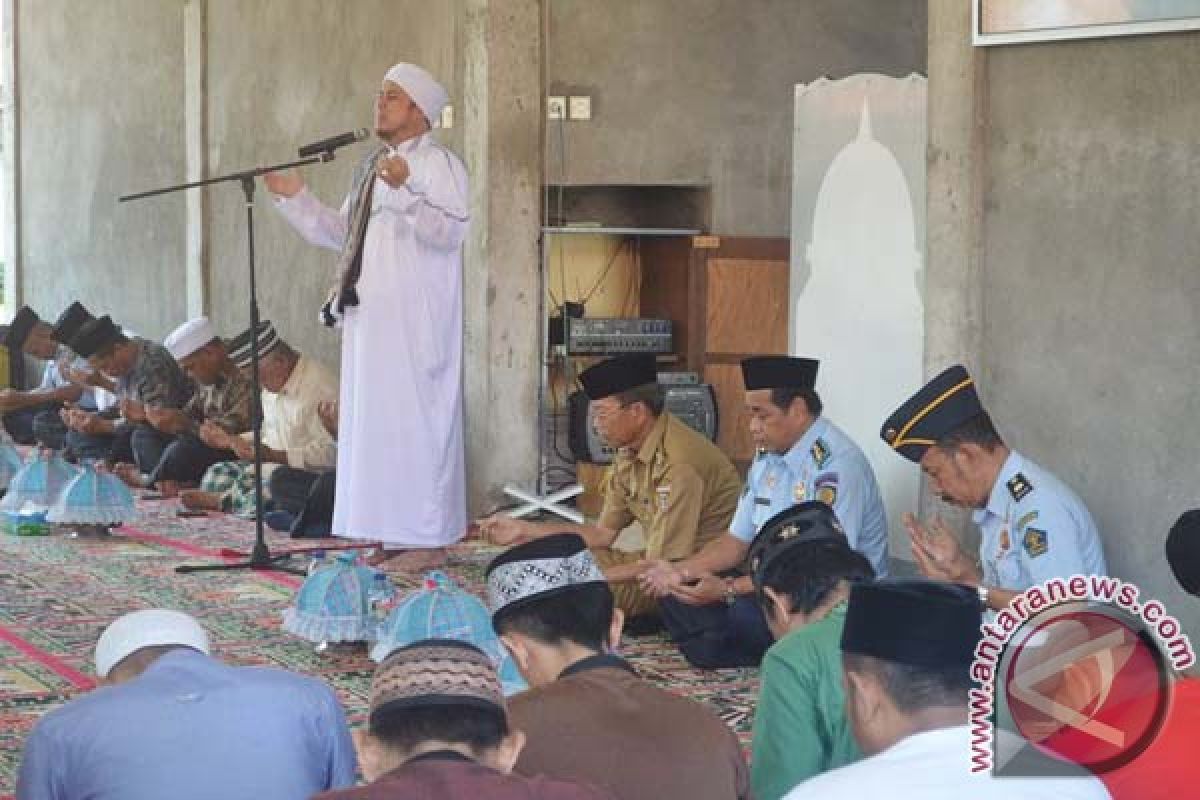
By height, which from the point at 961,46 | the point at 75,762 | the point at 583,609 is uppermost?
the point at 961,46

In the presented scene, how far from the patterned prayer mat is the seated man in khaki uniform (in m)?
0.29

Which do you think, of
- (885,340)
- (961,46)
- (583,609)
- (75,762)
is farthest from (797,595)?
(885,340)

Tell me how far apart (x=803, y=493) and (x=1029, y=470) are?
3.05 feet

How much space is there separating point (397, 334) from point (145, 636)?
4012 mm

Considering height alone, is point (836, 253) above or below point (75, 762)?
above

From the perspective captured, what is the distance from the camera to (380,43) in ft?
30.9

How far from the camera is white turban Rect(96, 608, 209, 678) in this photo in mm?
3018

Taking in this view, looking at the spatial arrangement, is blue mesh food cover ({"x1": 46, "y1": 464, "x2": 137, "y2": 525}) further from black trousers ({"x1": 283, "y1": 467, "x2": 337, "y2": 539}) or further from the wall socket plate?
the wall socket plate

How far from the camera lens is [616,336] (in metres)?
9.05

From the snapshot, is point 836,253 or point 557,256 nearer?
point 836,253

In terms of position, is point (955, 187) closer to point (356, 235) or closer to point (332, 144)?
point (332, 144)

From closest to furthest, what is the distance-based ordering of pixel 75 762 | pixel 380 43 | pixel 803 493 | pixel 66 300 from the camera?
pixel 75 762, pixel 803 493, pixel 380 43, pixel 66 300

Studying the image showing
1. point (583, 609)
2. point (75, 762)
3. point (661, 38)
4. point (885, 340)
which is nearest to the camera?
point (75, 762)

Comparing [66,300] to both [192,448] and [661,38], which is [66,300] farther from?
[661,38]
